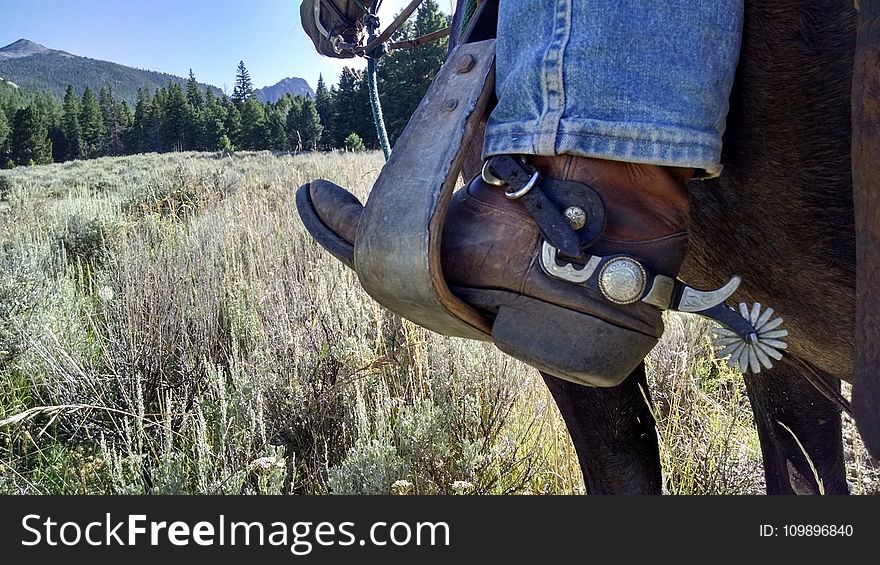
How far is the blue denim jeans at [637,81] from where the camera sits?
3.09 ft

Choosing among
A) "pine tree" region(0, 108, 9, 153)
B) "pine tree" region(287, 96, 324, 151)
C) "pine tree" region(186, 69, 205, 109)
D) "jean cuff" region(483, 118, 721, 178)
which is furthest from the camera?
"pine tree" region(186, 69, 205, 109)

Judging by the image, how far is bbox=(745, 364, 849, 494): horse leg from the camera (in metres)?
2.06

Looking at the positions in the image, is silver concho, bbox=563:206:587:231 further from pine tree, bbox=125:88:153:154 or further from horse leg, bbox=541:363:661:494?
pine tree, bbox=125:88:153:154

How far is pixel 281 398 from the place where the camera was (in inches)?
109

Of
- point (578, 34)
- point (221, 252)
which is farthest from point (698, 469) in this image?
point (221, 252)

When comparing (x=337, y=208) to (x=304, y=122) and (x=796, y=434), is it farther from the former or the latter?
(x=304, y=122)

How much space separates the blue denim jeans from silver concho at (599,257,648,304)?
0.16m

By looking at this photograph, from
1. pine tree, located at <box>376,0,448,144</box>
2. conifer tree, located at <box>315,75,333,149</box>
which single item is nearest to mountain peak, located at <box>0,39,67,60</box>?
conifer tree, located at <box>315,75,333,149</box>

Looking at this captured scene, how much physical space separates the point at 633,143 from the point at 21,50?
13882cm

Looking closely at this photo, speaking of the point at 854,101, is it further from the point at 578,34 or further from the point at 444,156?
the point at 444,156

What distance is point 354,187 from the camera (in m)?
7.25

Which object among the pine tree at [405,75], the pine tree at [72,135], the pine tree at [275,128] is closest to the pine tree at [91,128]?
the pine tree at [72,135]

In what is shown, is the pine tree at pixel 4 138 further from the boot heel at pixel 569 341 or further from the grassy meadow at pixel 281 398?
the boot heel at pixel 569 341

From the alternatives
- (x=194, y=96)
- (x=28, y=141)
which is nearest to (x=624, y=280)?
(x=28, y=141)
